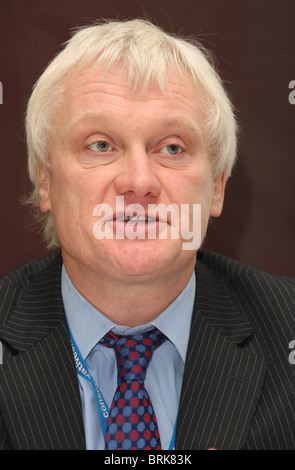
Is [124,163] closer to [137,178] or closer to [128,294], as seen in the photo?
[137,178]

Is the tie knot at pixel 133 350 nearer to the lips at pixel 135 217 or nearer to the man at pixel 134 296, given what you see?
the man at pixel 134 296

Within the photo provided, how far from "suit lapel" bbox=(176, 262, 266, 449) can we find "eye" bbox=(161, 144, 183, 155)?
448 mm

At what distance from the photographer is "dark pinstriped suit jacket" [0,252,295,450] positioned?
1.67 m

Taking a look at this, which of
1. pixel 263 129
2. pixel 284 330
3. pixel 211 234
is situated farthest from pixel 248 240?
pixel 284 330

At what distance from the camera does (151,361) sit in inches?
72.7

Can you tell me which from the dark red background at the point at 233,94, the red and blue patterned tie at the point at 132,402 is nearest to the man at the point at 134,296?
the red and blue patterned tie at the point at 132,402

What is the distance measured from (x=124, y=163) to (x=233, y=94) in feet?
3.26

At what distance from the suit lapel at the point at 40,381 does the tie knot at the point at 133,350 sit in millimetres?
124

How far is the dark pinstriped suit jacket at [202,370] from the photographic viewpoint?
1.67 metres

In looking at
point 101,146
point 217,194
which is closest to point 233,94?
point 217,194

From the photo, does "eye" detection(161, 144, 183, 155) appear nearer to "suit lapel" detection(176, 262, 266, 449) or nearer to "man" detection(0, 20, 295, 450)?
"man" detection(0, 20, 295, 450)

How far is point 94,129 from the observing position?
5.85 feet

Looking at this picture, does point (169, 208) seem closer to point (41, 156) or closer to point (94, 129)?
point (94, 129)

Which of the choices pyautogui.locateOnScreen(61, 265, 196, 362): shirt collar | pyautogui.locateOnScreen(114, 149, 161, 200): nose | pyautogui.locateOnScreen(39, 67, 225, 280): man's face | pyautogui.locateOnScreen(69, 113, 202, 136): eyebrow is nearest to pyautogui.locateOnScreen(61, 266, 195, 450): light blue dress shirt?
pyautogui.locateOnScreen(61, 265, 196, 362): shirt collar
